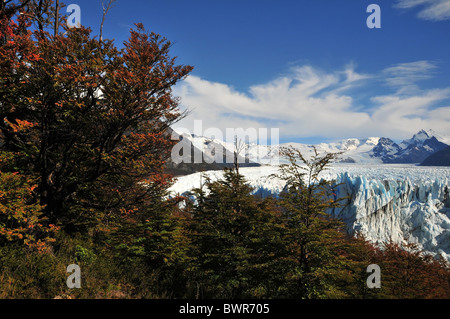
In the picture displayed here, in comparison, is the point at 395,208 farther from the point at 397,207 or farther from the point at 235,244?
the point at 235,244

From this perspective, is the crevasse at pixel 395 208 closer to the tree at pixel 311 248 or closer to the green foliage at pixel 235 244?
the green foliage at pixel 235 244

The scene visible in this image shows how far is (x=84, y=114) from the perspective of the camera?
23.0ft

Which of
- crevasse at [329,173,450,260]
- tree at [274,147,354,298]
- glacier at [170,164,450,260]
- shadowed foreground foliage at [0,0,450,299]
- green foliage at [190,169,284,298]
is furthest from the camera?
crevasse at [329,173,450,260]

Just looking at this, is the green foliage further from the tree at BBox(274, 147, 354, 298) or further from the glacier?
the glacier

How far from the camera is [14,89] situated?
6035 mm

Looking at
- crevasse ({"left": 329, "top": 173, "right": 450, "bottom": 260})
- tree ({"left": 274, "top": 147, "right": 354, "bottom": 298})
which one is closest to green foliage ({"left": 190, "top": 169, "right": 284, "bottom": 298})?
tree ({"left": 274, "top": 147, "right": 354, "bottom": 298})

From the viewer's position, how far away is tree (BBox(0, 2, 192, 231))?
20.2 feet

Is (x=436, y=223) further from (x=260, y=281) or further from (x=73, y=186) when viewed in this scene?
(x=73, y=186)

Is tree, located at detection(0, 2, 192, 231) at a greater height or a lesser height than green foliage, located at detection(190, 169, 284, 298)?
greater

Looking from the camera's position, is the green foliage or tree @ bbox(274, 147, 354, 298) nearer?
tree @ bbox(274, 147, 354, 298)

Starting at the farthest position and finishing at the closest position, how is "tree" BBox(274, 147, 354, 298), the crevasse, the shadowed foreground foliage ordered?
1. the crevasse
2. "tree" BBox(274, 147, 354, 298)
3. the shadowed foreground foliage

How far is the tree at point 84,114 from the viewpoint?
617cm

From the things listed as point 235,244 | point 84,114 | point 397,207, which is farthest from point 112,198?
point 397,207
